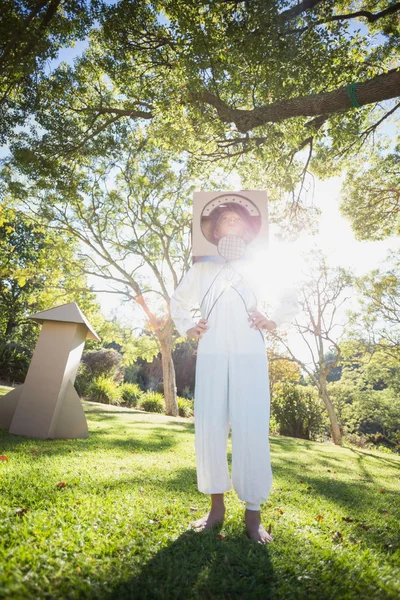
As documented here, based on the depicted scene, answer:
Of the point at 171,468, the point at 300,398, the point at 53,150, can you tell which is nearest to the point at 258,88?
the point at 53,150

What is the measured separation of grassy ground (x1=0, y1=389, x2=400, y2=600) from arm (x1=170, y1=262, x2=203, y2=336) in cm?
140

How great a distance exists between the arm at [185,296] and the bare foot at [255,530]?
136cm

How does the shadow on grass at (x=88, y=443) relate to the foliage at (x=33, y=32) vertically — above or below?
below

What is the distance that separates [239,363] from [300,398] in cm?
1423

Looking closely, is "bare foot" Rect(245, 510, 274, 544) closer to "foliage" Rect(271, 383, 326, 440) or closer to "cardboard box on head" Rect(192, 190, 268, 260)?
"cardboard box on head" Rect(192, 190, 268, 260)

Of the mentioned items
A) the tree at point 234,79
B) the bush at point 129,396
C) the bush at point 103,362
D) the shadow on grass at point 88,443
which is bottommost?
the shadow on grass at point 88,443

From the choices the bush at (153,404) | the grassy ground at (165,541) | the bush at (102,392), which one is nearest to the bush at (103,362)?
the bush at (102,392)

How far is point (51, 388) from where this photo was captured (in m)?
4.68

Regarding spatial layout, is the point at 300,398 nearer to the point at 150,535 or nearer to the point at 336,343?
the point at 336,343

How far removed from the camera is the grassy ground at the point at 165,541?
148 cm

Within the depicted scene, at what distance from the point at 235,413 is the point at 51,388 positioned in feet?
11.4

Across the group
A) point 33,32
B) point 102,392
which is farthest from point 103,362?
point 33,32

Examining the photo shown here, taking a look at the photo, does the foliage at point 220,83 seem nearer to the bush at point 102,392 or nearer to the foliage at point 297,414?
the foliage at point 297,414

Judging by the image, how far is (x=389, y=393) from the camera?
2328 cm
